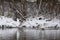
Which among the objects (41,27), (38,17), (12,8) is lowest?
(41,27)

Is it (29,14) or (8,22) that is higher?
(29,14)

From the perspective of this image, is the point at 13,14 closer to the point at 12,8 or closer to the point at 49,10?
the point at 12,8

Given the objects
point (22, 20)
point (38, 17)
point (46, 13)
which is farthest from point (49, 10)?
point (22, 20)

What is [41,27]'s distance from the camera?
15.0 ft

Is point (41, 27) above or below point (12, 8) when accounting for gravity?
below

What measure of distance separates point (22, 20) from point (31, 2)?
66 cm

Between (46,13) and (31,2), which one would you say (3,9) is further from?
(46,13)

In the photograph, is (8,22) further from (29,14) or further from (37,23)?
(37,23)

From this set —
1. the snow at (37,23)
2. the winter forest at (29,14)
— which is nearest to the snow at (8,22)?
the winter forest at (29,14)

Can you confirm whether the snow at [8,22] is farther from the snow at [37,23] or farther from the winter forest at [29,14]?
the snow at [37,23]

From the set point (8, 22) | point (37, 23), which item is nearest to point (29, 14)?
point (37, 23)

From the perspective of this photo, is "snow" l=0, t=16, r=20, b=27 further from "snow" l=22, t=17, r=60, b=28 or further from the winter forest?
"snow" l=22, t=17, r=60, b=28

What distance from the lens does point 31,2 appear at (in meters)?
4.72

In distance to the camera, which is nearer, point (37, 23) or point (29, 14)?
point (37, 23)
